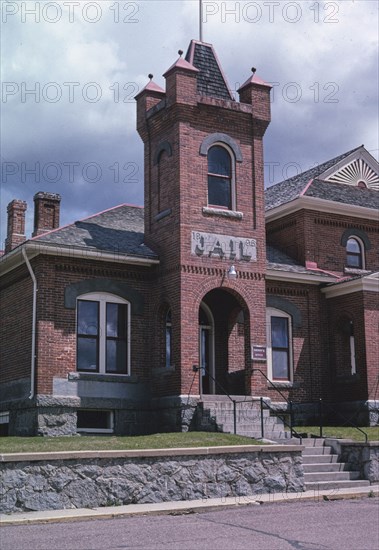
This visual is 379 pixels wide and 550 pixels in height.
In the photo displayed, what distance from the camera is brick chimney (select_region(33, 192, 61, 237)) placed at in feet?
81.3

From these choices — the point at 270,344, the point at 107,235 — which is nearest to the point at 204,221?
the point at 107,235

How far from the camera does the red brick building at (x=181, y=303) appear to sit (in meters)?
20.3

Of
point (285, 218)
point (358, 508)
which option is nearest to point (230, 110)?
point (285, 218)

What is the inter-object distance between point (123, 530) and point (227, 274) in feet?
34.4

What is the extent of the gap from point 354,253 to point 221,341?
7266 mm

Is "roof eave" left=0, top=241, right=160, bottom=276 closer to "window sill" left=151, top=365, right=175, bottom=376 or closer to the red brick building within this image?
the red brick building

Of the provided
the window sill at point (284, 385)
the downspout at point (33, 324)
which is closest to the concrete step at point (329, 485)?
the window sill at point (284, 385)

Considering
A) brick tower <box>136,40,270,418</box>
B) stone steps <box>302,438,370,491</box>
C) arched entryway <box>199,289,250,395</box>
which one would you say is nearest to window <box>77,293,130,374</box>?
brick tower <box>136,40,270,418</box>

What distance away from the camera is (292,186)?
96.4 ft

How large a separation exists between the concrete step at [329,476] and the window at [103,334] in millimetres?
6378

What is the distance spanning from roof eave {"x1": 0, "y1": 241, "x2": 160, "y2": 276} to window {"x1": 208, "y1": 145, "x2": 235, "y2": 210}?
238cm

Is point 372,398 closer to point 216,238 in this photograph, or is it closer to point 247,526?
point 216,238

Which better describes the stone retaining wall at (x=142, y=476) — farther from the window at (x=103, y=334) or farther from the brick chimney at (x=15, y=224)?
the brick chimney at (x=15, y=224)

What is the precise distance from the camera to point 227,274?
69.3ft
